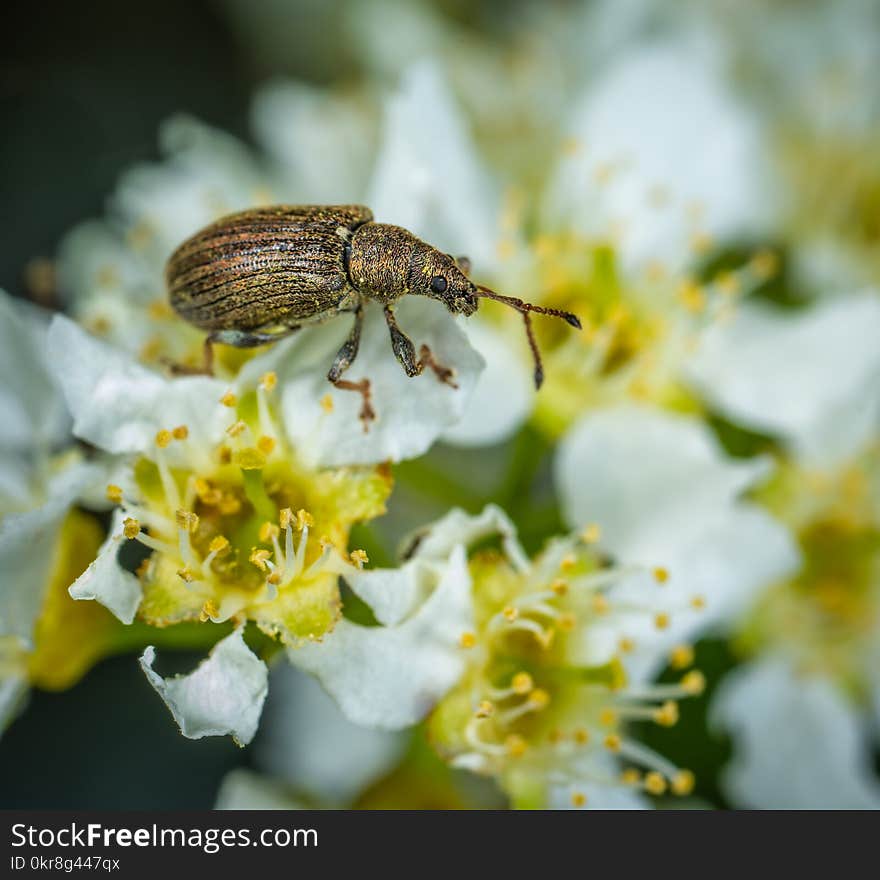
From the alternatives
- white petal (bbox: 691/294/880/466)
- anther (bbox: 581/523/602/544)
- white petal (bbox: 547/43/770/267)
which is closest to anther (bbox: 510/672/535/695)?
anther (bbox: 581/523/602/544)

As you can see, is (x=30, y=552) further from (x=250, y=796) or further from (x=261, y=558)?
(x=250, y=796)

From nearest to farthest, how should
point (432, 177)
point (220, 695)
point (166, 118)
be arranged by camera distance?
point (220, 695), point (432, 177), point (166, 118)

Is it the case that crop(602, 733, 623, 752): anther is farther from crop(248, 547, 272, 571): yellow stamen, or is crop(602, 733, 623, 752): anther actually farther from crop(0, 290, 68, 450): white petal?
crop(0, 290, 68, 450): white petal

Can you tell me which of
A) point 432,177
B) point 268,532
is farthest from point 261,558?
point 432,177

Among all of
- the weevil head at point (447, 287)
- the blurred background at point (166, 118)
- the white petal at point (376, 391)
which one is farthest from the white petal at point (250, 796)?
the weevil head at point (447, 287)

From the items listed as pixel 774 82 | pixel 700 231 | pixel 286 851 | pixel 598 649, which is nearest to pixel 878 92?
pixel 774 82
